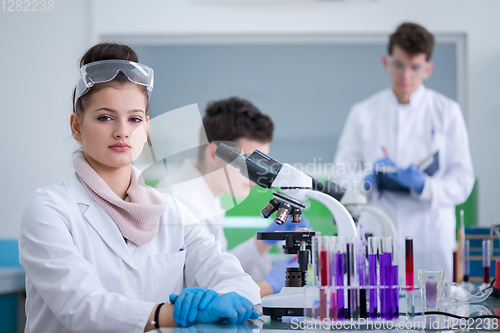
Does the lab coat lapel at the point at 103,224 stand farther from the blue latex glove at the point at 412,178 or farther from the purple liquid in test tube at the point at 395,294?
the blue latex glove at the point at 412,178

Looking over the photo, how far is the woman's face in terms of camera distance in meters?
1.01

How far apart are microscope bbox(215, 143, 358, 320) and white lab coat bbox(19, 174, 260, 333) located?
13cm

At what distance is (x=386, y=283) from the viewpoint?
78 cm

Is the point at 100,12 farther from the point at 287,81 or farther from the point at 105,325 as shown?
the point at 105,325

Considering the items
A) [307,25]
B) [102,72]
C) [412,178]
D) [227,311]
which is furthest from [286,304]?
[307,25]

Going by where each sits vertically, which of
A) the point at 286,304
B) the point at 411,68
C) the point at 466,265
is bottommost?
the point at 466,265

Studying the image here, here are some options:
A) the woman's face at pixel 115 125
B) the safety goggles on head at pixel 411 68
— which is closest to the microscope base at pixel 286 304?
the woman's face at pixel 115 125

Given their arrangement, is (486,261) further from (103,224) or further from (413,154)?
(103,224)

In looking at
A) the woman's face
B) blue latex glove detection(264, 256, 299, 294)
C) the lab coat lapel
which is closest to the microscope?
the woman's face

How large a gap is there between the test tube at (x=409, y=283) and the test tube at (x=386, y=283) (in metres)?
0.04

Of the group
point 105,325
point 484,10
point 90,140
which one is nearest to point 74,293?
point 105,325

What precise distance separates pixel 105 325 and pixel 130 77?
0.54 m

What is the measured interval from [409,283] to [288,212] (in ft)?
0.87

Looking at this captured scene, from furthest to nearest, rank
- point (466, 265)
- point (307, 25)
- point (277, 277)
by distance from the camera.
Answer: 1. point (307, 25)
2. point (466, 265)
3. point (277, 277)
